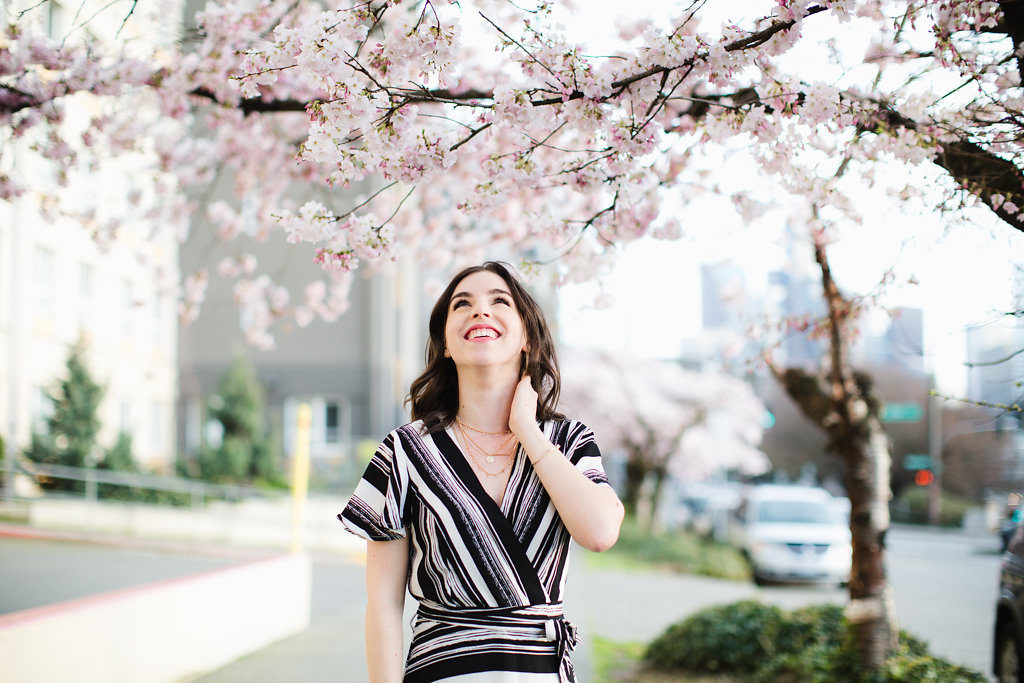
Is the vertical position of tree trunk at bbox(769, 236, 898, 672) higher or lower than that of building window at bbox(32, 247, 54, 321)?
lower

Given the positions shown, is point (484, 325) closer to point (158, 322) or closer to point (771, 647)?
point (771, 647)

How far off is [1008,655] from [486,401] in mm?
4456

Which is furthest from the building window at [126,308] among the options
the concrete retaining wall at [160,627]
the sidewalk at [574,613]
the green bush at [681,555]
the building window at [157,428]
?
the concrete retaining wall at [160,627]

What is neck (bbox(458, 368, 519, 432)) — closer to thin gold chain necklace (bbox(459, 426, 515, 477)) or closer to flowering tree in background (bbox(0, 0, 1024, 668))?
thin gold chain necklace (bbox(459, 426, 515, 477))

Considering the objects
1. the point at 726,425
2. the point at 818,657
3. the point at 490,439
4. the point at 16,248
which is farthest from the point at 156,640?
the point at 726,425

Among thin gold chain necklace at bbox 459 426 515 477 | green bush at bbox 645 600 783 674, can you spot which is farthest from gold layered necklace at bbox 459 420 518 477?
green bush at bbox 645 600 783 674

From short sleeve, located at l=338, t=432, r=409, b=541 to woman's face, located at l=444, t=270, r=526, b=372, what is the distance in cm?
35

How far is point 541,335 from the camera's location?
2.74m

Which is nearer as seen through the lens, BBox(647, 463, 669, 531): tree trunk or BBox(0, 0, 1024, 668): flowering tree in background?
BBox(0, 0, 1024, 668): flowering tree in background

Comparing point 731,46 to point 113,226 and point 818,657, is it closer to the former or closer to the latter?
point 818,657

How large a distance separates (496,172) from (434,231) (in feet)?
14.8

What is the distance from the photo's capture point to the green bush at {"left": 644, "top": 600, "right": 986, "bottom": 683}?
564 cm

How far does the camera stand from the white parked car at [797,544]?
51.8 feet

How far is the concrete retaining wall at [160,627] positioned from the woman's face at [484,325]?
9.18ft
